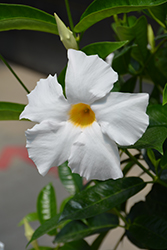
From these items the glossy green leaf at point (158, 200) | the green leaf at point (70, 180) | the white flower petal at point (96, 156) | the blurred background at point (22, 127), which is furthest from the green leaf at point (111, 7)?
the blurred background at point (22, 127)

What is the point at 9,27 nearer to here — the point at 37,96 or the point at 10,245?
the point at 37,96

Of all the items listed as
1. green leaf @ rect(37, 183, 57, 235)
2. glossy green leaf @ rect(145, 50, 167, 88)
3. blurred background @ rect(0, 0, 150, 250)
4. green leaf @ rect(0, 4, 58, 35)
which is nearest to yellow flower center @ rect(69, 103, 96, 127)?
green leaf @ rect(0, 4, 58, 35)

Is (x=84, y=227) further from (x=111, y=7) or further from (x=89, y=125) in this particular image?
(x=111, y=7)

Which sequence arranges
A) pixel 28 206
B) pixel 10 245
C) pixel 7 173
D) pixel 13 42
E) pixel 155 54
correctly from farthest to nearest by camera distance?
pixel 13 42
pixel 7 173
pixel 28 206
pixel 10 245
pixel 155 54

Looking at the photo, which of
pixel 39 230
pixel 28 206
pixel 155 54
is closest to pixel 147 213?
pixel 39 230

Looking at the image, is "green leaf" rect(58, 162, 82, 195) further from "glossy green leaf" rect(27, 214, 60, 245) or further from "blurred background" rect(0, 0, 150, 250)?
"blurred background" rect(0, 0, 150, 250)

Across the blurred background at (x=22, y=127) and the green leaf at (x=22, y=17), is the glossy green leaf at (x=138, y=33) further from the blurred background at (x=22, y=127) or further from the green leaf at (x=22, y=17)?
the blurred background at (x=22, y=127)
